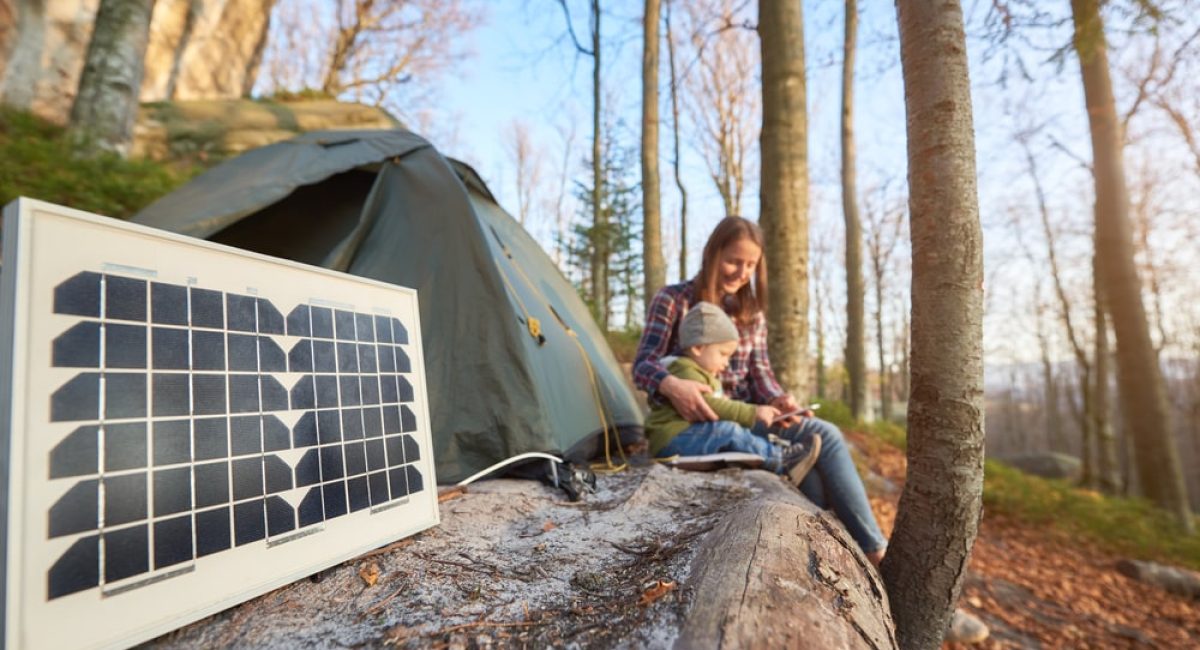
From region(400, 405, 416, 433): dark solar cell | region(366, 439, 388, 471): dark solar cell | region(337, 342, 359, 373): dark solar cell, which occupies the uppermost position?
region(337, 342, 359, 373): dark solar cell

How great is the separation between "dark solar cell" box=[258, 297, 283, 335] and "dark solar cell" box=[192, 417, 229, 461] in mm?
190

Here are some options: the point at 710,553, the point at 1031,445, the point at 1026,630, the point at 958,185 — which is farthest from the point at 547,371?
the point at 1031,445

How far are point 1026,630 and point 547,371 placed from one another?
2.87 m

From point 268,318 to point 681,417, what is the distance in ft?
5.15

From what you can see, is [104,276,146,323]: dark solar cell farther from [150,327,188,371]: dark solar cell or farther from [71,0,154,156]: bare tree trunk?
[71,0,154,156]: bare tree trunk

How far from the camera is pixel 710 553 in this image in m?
0.97

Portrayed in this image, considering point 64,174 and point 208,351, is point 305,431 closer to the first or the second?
point 208,351

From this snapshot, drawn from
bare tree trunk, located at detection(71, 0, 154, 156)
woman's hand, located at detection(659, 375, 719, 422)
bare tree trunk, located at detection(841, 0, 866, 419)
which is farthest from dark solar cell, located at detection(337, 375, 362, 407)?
bare tree trunk, located at detection(841, 0, 866, 419)

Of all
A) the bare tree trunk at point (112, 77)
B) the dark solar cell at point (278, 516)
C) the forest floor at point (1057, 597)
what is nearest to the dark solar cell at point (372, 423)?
the dark solar cell at point (278, 516)

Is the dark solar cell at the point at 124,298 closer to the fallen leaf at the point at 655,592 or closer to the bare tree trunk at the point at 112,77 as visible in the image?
the fallen leaf at the point at 655,592

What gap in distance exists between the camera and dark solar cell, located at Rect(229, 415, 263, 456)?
0.89 metres

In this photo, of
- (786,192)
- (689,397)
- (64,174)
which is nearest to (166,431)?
(689,397)

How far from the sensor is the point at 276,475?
0.94 m

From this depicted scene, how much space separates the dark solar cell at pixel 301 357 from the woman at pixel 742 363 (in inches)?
53.4
